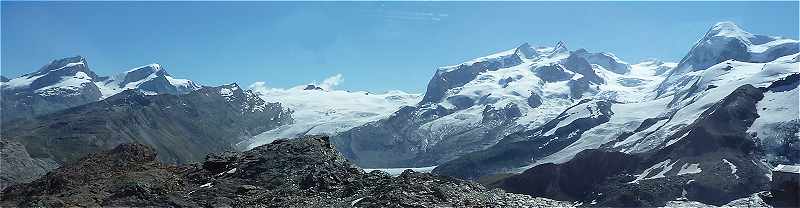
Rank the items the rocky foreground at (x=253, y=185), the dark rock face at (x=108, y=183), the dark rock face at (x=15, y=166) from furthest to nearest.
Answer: the dark rock face at (x=15, y=166)
the rocky foreground at (x=253, y=185)
the dark rock face at (x=108, y=183)

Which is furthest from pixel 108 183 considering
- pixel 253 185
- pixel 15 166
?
pixel 15 166

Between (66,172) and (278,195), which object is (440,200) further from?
(66,172)

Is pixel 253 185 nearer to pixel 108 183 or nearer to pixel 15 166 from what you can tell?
pixel 108 183

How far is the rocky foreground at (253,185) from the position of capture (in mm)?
48281

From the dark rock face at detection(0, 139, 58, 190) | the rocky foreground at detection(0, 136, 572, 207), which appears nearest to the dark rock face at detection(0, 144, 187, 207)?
the rocky foreground at detection(0, 136, 572, 207)

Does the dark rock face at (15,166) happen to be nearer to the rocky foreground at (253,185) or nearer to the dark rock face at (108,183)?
the dark rock face at (108,183)

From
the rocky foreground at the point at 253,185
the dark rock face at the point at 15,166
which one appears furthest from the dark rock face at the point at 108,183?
the dark rock face at the point at 15,166

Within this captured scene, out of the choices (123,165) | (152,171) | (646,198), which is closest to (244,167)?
(152,171)

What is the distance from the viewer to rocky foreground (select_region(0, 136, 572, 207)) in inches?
1901

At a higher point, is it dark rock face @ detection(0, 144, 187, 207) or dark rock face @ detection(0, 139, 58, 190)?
dark rock face @ detection(0, 139, 58, 190)

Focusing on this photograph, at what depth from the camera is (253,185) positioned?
53781 millimetres

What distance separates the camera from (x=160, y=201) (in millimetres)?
47906

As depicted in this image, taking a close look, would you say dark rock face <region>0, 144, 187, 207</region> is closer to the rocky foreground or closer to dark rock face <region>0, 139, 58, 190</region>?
the rocky foreground

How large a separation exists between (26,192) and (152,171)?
9334mm
